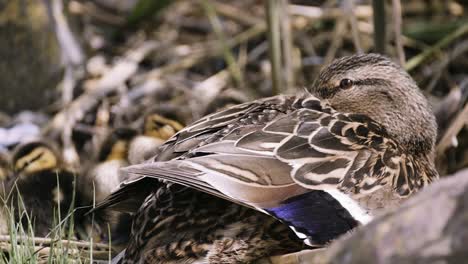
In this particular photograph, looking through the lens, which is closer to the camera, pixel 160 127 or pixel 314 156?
pixel 314 156

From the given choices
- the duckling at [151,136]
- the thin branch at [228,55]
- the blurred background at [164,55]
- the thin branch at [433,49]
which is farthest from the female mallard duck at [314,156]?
the thin branch at [228,55]

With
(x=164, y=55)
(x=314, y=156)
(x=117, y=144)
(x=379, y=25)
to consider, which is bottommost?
(x=117, y=144)

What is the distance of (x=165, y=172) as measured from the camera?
2877 millimetres

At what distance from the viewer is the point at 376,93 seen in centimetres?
367

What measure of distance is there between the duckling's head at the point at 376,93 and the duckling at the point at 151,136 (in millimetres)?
1128

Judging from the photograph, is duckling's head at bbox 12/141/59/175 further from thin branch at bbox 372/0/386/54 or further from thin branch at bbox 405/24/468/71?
thin branch at bbox 405/24/468/71

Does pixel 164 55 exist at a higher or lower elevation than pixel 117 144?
higher

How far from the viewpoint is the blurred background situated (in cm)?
578

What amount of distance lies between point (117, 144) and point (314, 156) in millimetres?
2017

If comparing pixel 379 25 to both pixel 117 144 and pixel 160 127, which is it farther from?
pixel 117 144

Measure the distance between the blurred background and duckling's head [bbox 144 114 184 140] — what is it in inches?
8.6

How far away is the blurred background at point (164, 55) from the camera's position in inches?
227

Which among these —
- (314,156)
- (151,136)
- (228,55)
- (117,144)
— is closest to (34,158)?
(117,144)

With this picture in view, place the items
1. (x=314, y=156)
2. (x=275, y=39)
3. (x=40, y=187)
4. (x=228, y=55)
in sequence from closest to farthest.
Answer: (x=314, y=156)
(x=40, y=187)
(x=275, y=39)
(x=228, y=55)
